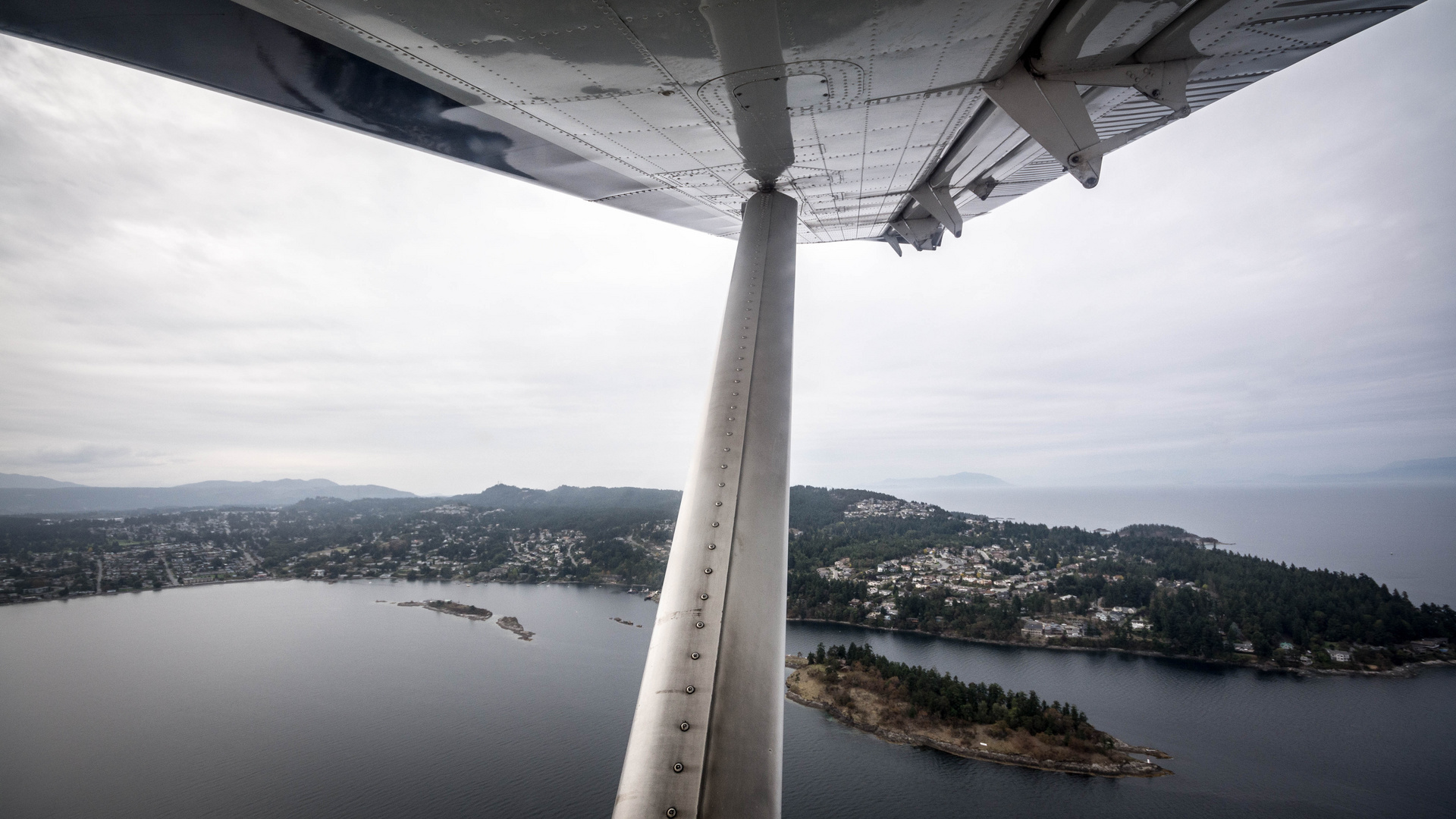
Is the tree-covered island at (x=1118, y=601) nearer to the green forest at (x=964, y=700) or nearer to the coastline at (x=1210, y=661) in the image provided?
the coastline at (x=1210, y=661)

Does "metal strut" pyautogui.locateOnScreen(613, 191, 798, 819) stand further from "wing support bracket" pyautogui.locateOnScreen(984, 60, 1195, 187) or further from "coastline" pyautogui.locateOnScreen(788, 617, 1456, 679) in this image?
"coastline" pyautogui.locateOnScreen(788, 617, 1456, 679)

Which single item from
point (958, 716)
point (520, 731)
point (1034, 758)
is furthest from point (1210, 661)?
point (520, 731)

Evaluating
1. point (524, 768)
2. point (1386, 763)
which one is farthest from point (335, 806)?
point (1386, 763)

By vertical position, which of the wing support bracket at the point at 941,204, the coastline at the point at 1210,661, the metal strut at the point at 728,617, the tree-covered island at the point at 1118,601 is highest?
the wing support bracket at the point at 941,204

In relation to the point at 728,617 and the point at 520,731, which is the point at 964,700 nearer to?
the point at 520,731

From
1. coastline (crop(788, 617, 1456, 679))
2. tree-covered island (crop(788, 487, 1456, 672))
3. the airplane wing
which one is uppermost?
the airplane wing

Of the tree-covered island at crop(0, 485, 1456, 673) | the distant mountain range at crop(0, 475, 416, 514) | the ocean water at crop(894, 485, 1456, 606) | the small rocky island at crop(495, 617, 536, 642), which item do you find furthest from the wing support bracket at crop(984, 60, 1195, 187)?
the distant mountain range at crop(0, 475, 416, 514)

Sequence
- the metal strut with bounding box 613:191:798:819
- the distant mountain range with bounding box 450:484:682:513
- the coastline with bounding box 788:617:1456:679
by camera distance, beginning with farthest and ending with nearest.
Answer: the distant mountain range with bounding box 450:484:682:513
the coastline with bounding box 788:617:1456:679
the metal strut with bounding box 613:191:798:819

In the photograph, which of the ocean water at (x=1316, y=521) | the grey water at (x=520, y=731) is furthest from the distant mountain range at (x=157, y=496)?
the ocean water at (x=1316, y=521)
